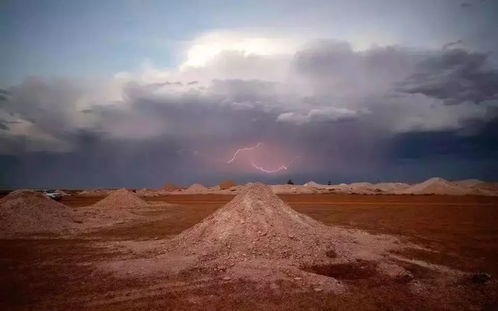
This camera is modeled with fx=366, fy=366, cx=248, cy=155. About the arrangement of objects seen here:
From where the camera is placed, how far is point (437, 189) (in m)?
61.2

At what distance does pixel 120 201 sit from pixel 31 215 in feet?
56.8

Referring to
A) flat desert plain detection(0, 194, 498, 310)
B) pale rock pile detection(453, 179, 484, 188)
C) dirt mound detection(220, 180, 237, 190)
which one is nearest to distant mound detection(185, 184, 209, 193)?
dirt mound detection(220, 180, 237, 190)

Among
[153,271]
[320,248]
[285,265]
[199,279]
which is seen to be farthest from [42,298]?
[320,248]

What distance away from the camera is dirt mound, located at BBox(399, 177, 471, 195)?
193 ft

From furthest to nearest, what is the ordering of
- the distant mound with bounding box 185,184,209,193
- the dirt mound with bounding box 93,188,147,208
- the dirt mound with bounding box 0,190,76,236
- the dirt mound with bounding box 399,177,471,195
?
the distant mound with bounding box 185,184,209,193 < the dirt mound with bounding box 399,177,471,195 < the dirt mound with bounding box 93,188,147,208 < the dirt mound with bounding box 0,190,76,236

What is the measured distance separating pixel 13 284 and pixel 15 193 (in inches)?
645

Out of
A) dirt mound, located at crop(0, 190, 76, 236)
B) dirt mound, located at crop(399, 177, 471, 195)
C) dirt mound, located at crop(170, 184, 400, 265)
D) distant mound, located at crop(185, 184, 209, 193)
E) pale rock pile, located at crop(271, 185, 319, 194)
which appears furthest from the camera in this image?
distant mound, located at crop(185, 184, 209, 193)

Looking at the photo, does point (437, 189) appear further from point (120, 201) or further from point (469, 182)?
point (120, 201)

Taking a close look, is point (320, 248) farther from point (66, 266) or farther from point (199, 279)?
point (66, 266)

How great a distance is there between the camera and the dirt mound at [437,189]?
58856 mm

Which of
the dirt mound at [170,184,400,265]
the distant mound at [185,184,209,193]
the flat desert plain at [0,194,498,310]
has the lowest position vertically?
A: the flat desert plain at [0,194,498,310]

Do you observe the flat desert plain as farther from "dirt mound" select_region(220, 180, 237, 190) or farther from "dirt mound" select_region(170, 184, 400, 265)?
"dirt mound" select_region(220, 180, 237, 190)

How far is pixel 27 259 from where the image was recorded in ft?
45.6

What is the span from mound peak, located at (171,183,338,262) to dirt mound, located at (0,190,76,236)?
1070cm
